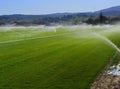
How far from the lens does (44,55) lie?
3297 cm

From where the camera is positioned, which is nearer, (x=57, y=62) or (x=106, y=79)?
(x=106, y=79)

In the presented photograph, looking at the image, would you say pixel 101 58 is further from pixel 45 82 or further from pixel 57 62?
pixel 45 82

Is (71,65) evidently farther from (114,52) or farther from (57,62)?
(114,52)

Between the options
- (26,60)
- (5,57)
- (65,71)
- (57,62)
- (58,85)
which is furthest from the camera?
(5,57)

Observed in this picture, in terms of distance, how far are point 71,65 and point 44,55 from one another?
23.5 ft

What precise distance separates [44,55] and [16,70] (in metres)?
8.60

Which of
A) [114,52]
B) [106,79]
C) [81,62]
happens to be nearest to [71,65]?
[81,62]

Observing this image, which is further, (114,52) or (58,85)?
(114,52)

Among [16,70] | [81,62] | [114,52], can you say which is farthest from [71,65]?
[114,52]

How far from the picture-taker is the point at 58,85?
64.0 feet

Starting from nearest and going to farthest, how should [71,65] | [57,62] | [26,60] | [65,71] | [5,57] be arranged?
[65,71] → [71,65] → [57,62] → [26,60] → [5,57]

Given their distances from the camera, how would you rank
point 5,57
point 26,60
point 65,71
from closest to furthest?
1. point 65,71
2. point 26,60
3. point 5,57

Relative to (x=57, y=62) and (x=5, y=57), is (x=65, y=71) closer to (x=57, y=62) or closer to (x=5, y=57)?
(x=57, y=62)

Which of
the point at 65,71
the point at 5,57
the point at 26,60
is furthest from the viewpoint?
the point at 5,57
